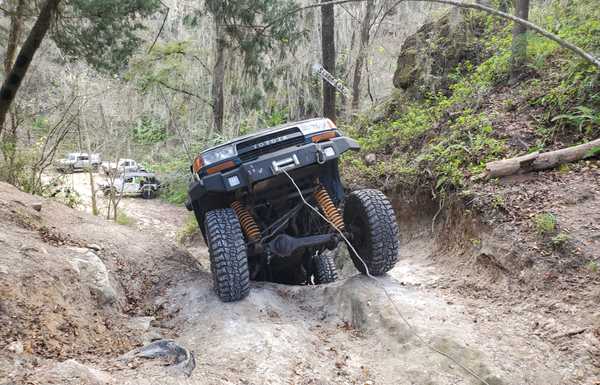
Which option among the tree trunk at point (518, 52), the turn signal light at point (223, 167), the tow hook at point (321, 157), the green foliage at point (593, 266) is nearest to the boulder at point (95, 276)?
the turn signal light at point (223, 167)

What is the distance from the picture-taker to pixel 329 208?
16.7 ft

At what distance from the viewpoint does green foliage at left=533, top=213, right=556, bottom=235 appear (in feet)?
15.6

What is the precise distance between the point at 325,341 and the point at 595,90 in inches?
193

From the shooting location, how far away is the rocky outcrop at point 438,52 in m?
10.6

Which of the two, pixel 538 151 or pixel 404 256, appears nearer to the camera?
pixel 538 151

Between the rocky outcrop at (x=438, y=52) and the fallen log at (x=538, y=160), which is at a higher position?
the rocky outcrop at (x=438, y=52)

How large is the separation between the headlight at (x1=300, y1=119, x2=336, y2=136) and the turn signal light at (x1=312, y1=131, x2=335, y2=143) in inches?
2.3

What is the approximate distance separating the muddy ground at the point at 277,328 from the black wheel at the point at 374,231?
0.23 metres

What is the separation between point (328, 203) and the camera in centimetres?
512

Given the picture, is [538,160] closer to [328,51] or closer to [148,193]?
[328,51]

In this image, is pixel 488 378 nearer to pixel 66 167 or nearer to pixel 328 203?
pixel 328 203

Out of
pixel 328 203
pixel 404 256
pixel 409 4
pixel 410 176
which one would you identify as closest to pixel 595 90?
pixel 410 176

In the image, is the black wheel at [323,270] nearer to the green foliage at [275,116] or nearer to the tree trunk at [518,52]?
Answer: the tree trunk at [518,52]

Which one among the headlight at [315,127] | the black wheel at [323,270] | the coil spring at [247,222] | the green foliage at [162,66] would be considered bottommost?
the black wheel at [323,270]
